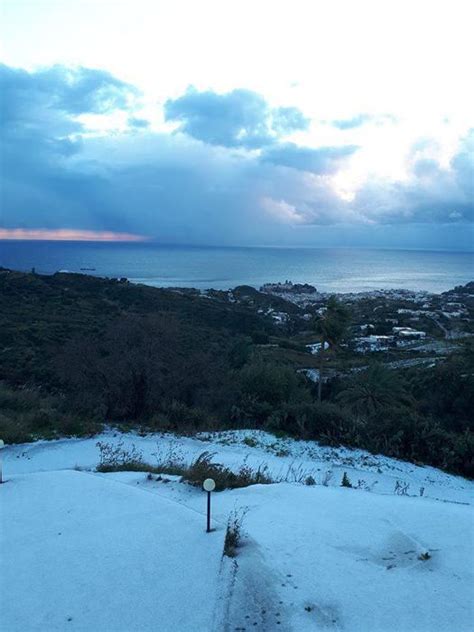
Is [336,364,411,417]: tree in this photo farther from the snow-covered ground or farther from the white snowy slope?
the white snowy slope

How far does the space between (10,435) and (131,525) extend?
229 inches

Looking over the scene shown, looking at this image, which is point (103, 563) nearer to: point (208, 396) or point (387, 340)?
point (208, 396)

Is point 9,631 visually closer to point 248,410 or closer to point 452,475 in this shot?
point 452,475

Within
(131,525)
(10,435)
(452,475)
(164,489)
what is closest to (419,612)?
(131,525)

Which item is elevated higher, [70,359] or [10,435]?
[70,359]

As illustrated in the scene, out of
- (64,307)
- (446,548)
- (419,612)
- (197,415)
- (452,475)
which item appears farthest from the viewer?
(64,307)

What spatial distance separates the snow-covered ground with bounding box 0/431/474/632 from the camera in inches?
130

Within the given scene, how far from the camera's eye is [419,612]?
3.41 m

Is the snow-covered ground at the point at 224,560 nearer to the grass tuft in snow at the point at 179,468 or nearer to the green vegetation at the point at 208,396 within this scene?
the grass tuft in snow at the point at 179,468

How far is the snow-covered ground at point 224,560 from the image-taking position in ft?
10.9

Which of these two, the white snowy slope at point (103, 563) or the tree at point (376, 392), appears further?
the tree at point (376, 392)

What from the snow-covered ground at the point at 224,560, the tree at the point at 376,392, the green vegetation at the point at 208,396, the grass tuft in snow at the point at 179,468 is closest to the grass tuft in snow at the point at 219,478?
the grass tuft in snow at the point at 179,468

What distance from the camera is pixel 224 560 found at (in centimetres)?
386

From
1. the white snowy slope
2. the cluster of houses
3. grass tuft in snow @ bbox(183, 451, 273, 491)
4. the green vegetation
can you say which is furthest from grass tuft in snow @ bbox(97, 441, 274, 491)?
the cluster of houses
